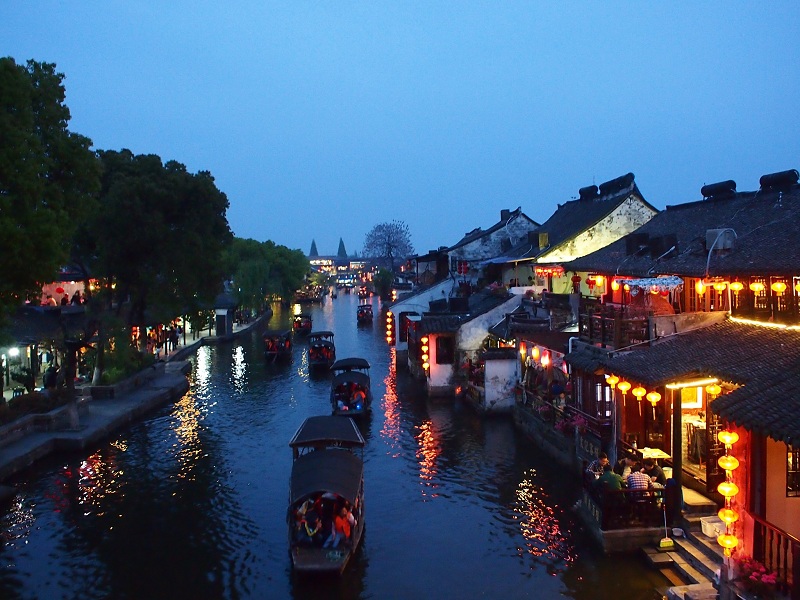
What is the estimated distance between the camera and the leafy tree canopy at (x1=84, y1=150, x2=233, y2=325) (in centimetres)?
3366

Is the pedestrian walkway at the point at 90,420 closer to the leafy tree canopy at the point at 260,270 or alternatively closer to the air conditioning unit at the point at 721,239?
the air conditioning unit at the point at 721,239

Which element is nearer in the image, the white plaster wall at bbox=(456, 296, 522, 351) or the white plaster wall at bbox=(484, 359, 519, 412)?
the white plaster wall at bbox=(484, 359, 519, 412)

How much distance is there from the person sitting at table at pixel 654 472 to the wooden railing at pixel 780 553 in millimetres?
3231

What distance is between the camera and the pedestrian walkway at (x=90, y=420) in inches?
915

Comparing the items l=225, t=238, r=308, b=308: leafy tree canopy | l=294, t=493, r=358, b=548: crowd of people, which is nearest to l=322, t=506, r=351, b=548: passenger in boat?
l=294, t=493, r=358, b=548: crowd of people

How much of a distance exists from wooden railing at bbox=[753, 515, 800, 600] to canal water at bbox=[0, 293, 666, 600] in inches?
96.4

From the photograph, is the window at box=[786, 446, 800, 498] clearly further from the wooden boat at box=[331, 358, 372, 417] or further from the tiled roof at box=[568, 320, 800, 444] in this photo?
the wooden boat at box=[331, 358, 372, 417]

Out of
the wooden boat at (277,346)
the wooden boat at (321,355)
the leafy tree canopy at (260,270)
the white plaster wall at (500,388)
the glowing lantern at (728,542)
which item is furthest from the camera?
the leafy tree canopy at (260,270)

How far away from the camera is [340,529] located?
15.2 m

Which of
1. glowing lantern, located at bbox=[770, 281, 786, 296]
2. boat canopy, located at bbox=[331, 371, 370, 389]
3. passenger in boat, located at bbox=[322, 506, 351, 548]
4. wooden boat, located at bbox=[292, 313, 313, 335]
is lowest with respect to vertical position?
passenger in boat, located at bbox=[322, 506, 351, 548]

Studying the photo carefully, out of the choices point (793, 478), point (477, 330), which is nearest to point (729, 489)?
point (793, 478)

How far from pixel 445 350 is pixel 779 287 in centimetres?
1951

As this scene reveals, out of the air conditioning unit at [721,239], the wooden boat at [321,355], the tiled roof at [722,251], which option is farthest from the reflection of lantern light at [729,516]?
the wooden boat at [321,355]

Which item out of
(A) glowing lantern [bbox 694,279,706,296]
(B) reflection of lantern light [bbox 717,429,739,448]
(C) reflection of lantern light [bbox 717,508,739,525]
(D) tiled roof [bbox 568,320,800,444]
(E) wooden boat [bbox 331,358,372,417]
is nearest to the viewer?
(D) tiled roof [bbox 568,320,800,444]
